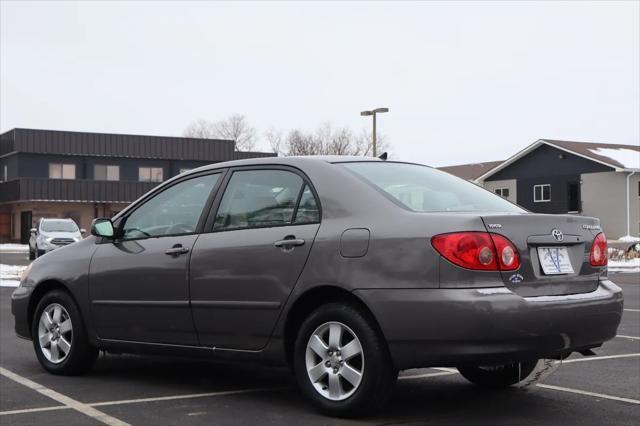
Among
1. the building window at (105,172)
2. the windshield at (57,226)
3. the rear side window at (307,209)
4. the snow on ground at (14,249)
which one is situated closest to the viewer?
the rear side window at (307,209)

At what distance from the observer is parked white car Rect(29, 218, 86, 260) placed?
31125 mm

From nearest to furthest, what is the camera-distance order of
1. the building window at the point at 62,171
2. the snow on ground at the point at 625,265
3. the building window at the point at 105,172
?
the snow on ground at the point at 625,265
the building window at the point at 62,171
the building window at the point at 105,172

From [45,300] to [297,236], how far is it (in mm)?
2747

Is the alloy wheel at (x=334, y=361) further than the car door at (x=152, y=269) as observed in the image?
No

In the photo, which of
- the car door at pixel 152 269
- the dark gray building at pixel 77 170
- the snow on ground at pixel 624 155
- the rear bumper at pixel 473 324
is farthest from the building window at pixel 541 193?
the rear bumper at pixel 473 324

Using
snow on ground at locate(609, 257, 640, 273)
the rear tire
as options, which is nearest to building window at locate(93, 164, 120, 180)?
snow on ground at locate(609, 257, 640, 273)

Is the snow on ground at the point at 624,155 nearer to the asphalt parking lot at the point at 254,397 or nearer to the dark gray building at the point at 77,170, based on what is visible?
the dark gray building at the point at 77,170

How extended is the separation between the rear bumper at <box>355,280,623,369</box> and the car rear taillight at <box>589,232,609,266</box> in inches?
18.0

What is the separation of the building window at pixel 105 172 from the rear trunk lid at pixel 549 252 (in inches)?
2070

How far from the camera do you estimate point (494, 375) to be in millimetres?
6391

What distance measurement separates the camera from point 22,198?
169ft

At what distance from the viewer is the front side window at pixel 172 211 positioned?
6.55 m

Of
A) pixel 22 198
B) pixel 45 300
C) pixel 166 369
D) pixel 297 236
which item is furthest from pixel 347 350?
pixel 22 198

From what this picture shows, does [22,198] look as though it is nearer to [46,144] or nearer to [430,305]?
[46,144]
